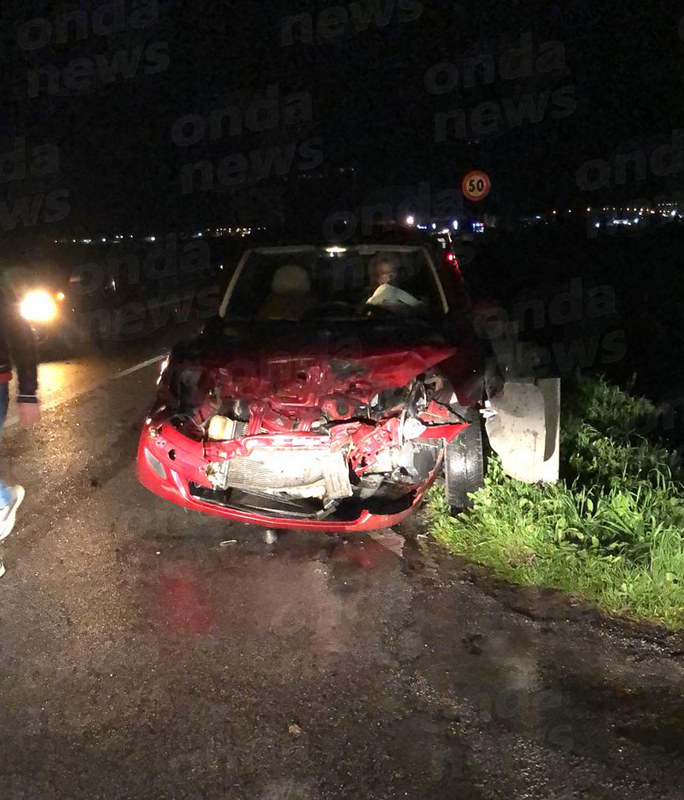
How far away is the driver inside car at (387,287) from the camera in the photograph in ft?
19.7

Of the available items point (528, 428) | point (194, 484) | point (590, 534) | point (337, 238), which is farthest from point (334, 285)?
point (590, 534)

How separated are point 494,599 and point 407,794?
1472 millimetres

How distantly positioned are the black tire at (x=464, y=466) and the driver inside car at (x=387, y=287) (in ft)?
4.83

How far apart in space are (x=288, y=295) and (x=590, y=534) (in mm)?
2965

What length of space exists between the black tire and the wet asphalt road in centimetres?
36

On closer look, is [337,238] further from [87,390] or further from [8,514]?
[87,390]

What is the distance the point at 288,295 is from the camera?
20.3 ft

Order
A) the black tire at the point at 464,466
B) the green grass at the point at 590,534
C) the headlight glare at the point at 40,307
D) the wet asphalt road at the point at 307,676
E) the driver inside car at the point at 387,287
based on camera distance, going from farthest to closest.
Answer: the headlight glare at the point at 40,307 < the driver inside car at the point at 387,287 < the black tire at the point at 464,466 < the green grass at the point at 590,534 < the wet asphalt road at the point at 307,676

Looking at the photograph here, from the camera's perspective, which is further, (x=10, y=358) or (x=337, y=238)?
(x=337, y=238)

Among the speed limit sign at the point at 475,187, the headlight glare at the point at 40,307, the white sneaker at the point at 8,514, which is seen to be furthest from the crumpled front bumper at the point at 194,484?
the speed limit sign at the point at 475,187

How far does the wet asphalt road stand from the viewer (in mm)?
2883

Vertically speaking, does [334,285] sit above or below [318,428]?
above

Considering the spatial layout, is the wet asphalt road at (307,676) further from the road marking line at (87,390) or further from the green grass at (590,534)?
the road marking line at (87,390)

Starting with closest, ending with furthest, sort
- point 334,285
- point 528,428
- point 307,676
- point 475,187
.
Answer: point 307,676, point 528,428, point 334,285, point 475,187
